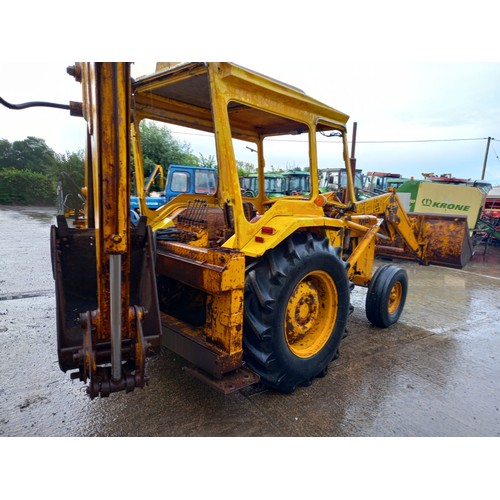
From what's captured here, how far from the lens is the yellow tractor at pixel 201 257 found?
5.79 feet

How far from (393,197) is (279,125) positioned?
2.78 m

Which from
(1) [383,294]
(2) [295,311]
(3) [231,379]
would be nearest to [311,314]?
(2) [295,311]

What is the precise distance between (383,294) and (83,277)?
3361mm

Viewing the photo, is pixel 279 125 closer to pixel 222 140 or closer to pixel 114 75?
pixel 222 140

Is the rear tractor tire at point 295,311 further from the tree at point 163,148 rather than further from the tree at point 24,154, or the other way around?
the tree at point 24,154

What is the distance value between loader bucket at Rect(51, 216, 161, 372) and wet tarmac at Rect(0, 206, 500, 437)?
2.56ft

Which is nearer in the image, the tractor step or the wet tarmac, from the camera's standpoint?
the tractor step

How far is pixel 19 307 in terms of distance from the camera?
4797 millimetres

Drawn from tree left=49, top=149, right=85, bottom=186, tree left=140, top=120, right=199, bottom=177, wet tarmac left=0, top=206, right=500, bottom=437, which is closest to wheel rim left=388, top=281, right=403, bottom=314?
wet tarmac left=0, top=206, right=500, bottom=437

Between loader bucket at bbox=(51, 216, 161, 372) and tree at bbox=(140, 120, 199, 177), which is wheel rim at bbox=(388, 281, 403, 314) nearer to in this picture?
loader bucket at bbox=(51, 216, 161, 372)

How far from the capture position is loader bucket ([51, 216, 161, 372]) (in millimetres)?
2105

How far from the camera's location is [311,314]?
3061 millimetres

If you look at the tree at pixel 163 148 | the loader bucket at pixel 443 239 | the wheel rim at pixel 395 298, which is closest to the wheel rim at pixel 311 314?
the wheel rim at pixel 395 298

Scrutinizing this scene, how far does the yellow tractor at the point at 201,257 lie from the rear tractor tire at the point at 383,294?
987 millimetres
